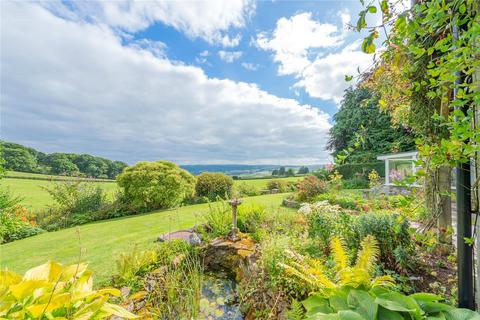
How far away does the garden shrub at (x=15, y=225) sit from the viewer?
6.14 m

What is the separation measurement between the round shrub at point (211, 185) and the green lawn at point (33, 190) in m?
3.93

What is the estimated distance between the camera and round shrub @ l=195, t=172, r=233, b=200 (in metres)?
11.4

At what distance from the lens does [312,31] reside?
3.16 meters

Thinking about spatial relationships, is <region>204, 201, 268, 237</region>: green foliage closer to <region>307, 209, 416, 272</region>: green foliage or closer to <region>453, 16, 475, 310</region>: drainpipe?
<region>307, 209, 416, 272</region>: green foliage

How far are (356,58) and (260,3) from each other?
3.11 m

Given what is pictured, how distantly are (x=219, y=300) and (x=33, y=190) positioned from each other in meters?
14.3

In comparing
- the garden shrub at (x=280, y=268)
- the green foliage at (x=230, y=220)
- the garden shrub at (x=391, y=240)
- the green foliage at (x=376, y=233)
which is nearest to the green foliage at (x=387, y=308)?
Result: the garden shrub at (x=280, y=268)

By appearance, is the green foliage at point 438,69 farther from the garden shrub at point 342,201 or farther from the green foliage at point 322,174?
the green foliage at point 322,174

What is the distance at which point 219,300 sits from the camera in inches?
108

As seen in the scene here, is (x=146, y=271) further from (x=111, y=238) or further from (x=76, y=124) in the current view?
(x=76, y=124)

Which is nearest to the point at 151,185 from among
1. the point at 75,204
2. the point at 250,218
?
the point at 75,204

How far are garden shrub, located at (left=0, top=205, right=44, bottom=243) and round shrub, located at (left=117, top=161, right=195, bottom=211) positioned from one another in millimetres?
2956

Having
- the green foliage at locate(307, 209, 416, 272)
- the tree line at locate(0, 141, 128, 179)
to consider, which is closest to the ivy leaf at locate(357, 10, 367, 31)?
the green foliage at locate(307, 209, 416, 272)

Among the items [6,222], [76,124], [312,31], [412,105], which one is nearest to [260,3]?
[312,31]
